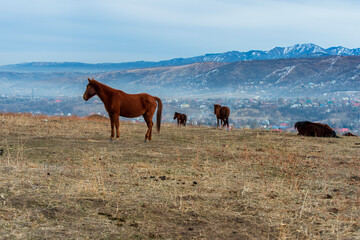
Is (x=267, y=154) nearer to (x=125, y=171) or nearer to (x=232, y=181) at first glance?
(x=232, y=181)

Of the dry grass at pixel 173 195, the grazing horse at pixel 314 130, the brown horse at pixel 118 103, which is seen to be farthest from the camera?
the grazing horse at pixel 314 130

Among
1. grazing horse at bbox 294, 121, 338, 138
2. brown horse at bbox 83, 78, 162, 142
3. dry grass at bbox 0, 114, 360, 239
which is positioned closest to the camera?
dry grass at bbox 0, 114, 360, 239

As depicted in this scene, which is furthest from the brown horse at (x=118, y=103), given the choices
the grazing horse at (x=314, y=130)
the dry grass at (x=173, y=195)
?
the grazing horse at (x=314, y=130)

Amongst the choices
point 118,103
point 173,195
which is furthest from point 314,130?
point 173,195

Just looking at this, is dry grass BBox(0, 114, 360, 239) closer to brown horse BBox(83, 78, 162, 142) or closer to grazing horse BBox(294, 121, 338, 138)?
brown horse BBox(83, 78, 162, 142)

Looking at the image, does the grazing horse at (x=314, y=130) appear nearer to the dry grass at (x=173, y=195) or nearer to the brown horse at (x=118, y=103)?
the dry grass at (x=173, y=195)

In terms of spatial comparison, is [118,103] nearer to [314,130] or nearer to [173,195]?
[173,195]

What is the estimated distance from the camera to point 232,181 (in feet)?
26.5

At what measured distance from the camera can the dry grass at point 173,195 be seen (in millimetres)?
5211

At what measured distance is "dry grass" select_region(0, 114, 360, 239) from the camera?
17.1ft

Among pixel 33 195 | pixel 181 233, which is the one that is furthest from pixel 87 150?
pixel 181 233

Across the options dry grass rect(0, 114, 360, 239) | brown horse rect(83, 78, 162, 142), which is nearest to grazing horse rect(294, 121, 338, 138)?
dry grass rect(0, 114, 360, 239)

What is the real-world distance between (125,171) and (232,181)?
231cm

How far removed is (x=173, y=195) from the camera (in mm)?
6766
